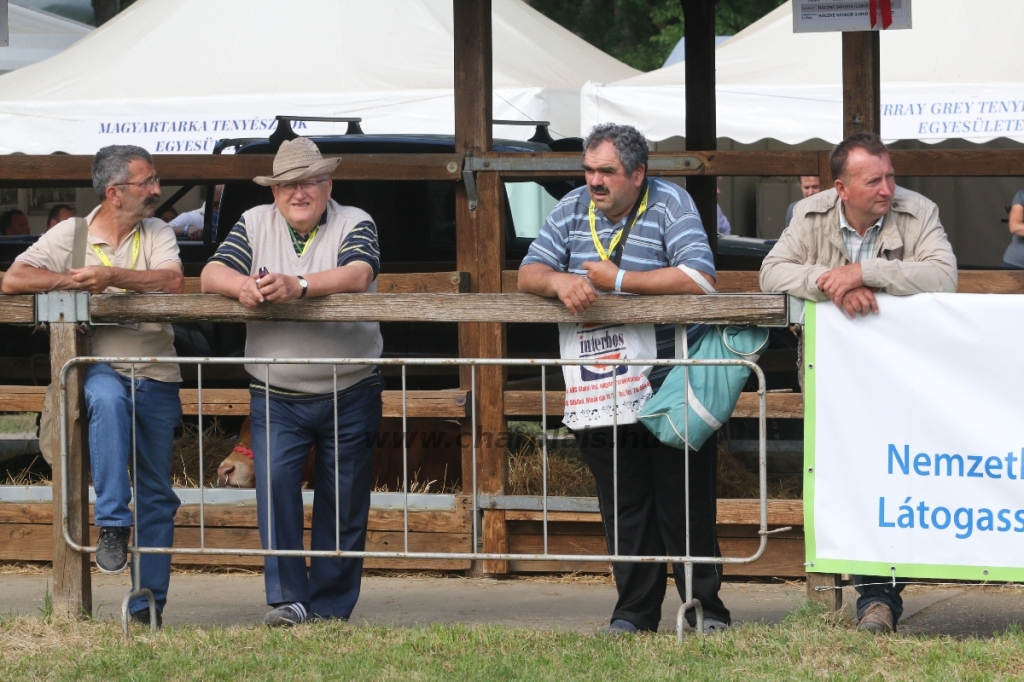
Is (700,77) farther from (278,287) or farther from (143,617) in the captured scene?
(143,617)

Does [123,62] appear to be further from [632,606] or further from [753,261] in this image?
[632,606]

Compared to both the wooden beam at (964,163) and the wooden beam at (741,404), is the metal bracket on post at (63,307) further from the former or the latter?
the wooden beam at (964,163)

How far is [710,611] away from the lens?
5309 mm

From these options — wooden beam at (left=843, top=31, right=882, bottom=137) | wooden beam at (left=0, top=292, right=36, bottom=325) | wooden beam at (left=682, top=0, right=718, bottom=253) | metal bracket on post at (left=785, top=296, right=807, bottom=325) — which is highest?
wooden beam at (left=682, top=0, right=718, bottom=253)

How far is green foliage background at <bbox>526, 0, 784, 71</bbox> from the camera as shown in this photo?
914 inches

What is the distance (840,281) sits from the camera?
483 centimetres

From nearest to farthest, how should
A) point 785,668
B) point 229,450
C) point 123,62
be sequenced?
point 785,668 → point 229,450 → point 123,62

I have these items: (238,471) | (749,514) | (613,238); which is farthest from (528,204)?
(613,238)

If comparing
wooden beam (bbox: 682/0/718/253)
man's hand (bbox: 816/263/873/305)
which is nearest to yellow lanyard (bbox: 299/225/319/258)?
man's hand (bbox: 816/263/873/305)

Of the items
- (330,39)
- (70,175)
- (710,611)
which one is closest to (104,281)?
(70,175)

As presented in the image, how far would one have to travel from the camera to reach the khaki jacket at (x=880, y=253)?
481 cm

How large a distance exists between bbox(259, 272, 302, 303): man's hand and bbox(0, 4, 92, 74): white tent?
1013 centimetres

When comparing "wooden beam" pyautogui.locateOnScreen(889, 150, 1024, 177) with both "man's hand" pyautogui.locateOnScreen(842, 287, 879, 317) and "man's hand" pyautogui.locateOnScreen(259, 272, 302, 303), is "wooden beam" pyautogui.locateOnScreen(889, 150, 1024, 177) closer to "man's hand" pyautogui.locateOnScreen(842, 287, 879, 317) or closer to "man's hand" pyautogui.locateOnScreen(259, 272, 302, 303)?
"man's hand" pyautogui.locateOnScreen(842, 287, 879, 317)

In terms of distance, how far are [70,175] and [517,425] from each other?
3974mm
